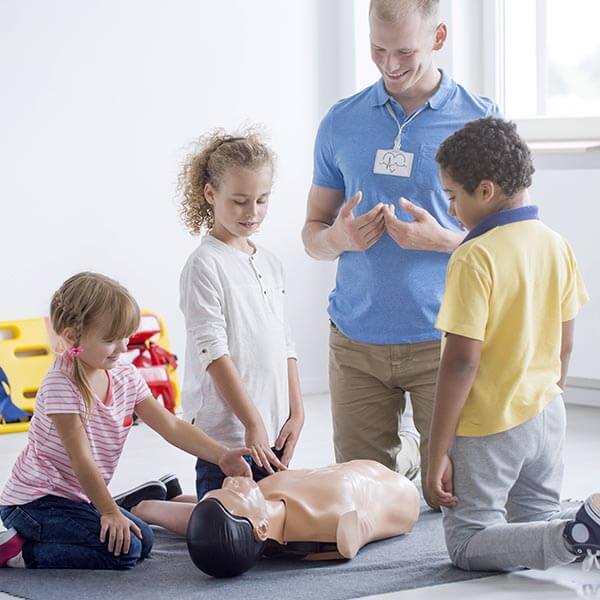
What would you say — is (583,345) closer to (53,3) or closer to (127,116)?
(127,116)

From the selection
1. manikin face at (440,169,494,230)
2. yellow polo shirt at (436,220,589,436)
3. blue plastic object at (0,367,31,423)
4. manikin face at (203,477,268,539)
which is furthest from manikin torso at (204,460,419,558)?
blue plastic object at (0,367,31,423)

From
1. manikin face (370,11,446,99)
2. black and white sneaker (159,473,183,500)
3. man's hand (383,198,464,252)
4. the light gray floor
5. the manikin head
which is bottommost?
the light gray floor

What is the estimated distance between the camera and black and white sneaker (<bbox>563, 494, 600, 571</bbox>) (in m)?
2.25

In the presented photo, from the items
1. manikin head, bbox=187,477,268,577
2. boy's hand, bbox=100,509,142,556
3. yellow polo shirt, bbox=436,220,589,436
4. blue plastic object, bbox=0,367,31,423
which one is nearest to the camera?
yellow polo shirt, bbox=436,220,589,436

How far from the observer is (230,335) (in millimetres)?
2840

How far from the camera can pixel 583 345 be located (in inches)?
179

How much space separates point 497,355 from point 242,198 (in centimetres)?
74

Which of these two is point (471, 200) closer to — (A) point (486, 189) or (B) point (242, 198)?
(A) point (486, 189)

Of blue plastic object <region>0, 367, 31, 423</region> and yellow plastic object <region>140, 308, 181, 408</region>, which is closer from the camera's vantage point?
blue plastic object <region>0, 367, 31, 423</region>

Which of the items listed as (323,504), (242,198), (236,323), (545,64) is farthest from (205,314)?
(545,64)

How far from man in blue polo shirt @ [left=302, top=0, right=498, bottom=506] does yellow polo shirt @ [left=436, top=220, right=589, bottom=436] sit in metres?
0.46

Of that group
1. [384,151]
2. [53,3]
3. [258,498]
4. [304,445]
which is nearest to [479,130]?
[384,151]

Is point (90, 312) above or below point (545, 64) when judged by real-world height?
below

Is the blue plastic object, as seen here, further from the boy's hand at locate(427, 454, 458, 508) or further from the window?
the boy's hand at locate(427, 454, 458, 508)
